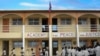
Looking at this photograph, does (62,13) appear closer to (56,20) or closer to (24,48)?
(56,20)

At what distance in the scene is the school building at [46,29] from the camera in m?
34.9

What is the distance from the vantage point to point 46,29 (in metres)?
36.4

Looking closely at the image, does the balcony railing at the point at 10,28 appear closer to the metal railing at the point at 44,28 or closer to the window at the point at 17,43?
the metal railing at the point at 44,28

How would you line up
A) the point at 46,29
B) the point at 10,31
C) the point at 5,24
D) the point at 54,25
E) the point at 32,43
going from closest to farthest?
1. the point at 10,31
2. the point at 46,29
3. the point at 5,24
4. the point at 32,43
5. the point at 54,25

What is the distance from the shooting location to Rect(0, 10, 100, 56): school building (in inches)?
1373

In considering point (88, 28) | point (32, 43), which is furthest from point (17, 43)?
point (88, 28)

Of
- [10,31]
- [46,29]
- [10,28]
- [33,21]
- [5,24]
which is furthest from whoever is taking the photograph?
[33,21]

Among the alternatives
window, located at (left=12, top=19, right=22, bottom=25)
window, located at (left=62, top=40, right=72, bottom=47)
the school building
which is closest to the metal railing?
the school building

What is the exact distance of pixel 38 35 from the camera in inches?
1369

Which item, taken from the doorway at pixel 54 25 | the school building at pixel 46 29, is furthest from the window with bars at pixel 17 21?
the doorway at pixel 54 25

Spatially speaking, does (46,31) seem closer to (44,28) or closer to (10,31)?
(44,28)

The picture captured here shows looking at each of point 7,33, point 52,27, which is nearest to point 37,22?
point 52,27

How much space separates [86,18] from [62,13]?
364 cm

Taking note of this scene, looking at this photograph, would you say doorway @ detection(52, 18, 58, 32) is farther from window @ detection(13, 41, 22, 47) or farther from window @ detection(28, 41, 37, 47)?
window @ detection(13, 41, 22, 47)
